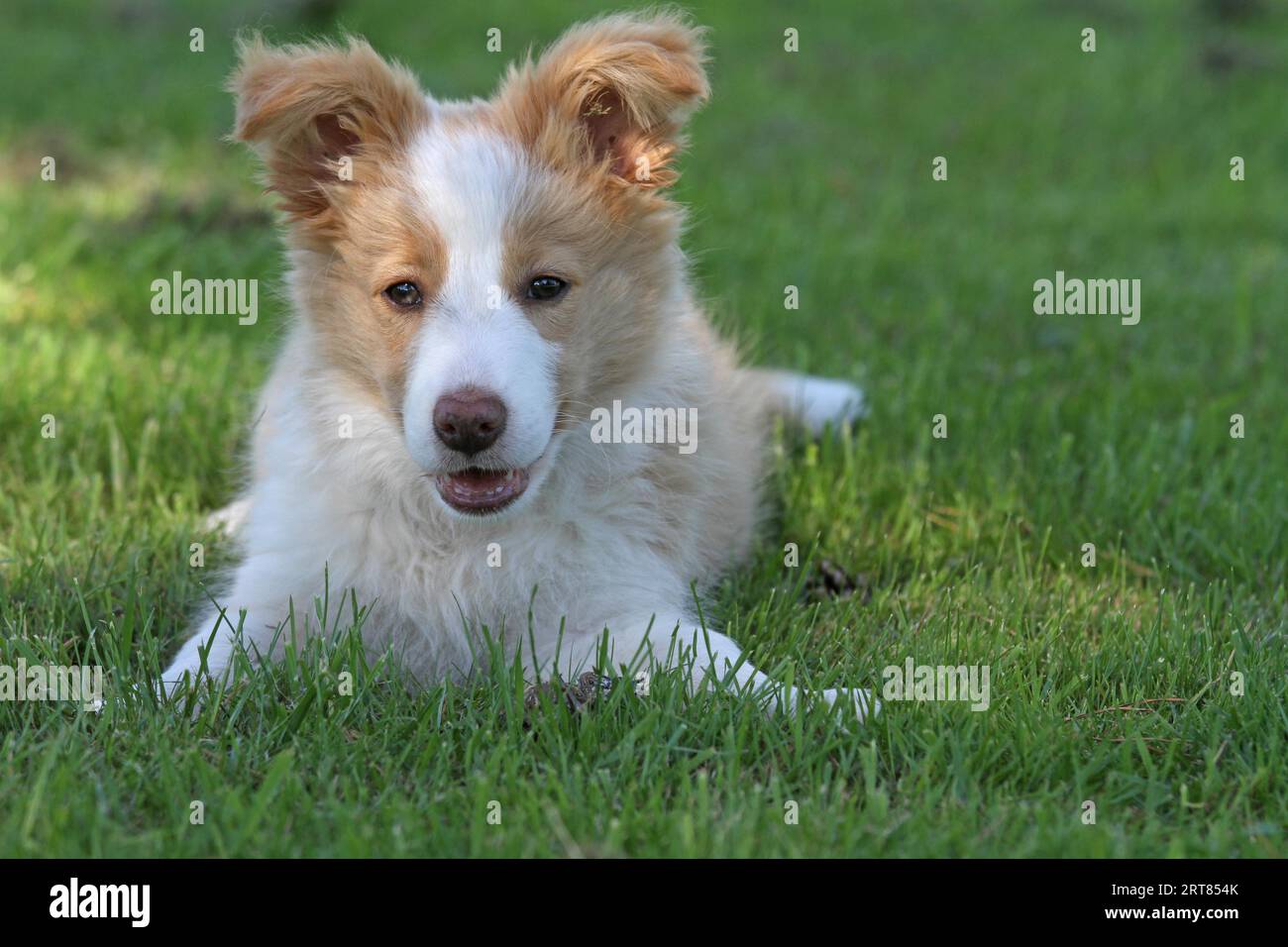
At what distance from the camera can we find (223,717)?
10.8ft

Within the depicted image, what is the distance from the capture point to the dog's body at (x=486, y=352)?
11.5ft

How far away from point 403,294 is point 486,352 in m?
0.35

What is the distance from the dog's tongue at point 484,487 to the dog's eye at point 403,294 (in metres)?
0.44

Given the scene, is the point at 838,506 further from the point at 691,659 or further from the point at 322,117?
the point at 322,117

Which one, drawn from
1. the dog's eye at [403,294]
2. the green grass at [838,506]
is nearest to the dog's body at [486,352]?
the dog's eye at [403,294]

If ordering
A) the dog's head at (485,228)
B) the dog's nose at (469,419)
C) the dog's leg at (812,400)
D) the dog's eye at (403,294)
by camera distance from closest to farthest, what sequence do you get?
the dog's nose at (469,419) → the dog's head at (485,228) → the dog's eye at (403,294) → the dog's leg at (812,400)

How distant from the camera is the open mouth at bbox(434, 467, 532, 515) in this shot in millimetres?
3566

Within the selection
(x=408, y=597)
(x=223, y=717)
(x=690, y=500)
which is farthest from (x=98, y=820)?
(x=690, y=500)

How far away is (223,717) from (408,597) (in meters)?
0.65

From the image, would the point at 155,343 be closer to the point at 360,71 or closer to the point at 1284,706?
the point at 360,71

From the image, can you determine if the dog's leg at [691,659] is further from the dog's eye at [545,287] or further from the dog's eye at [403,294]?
the dog's eye at [403,294]

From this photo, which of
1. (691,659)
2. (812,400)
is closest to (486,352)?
(691,659)

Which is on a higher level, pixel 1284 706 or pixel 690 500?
pixel 690 500

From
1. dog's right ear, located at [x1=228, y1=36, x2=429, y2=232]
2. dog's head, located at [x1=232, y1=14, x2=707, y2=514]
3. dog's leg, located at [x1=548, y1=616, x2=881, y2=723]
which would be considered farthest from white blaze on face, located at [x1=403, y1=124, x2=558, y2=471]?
dog's leg, located at [x1=548, y1=616, x2=881, y2=723]
